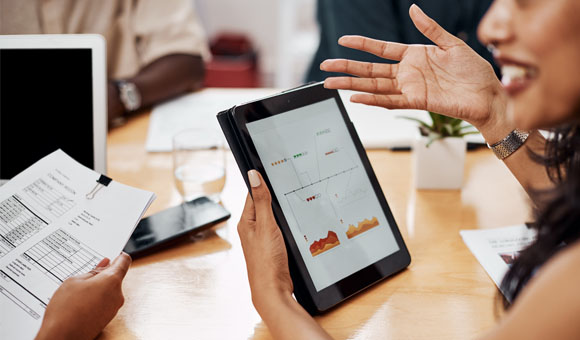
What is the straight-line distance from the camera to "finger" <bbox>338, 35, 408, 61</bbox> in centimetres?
93

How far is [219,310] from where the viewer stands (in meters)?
0.78

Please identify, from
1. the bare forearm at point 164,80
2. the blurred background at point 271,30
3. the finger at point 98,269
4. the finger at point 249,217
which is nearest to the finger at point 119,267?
the finger at point 98,269

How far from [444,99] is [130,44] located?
1143mm

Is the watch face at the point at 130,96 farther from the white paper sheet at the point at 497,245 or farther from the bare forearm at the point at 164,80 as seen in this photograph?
the white paper sheet at the point at 497,245

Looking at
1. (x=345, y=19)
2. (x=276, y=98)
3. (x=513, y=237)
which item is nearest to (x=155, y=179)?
(x=276, y=98)

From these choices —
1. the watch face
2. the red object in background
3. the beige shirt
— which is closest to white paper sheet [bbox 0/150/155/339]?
the watch face

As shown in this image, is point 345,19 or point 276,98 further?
point 345,19

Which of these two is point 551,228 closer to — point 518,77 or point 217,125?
point 518,77

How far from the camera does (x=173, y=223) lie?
95 centimetres

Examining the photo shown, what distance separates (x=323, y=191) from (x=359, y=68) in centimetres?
24

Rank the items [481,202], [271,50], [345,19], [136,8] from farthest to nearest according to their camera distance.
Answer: [271,50] → [345,19] → [136,8] → [481,202]

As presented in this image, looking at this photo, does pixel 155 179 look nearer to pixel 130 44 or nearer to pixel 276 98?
pixel 276 98

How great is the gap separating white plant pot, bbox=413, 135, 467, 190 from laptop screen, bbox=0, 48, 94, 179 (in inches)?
25.6

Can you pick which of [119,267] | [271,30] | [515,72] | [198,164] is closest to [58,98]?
[198,164]
